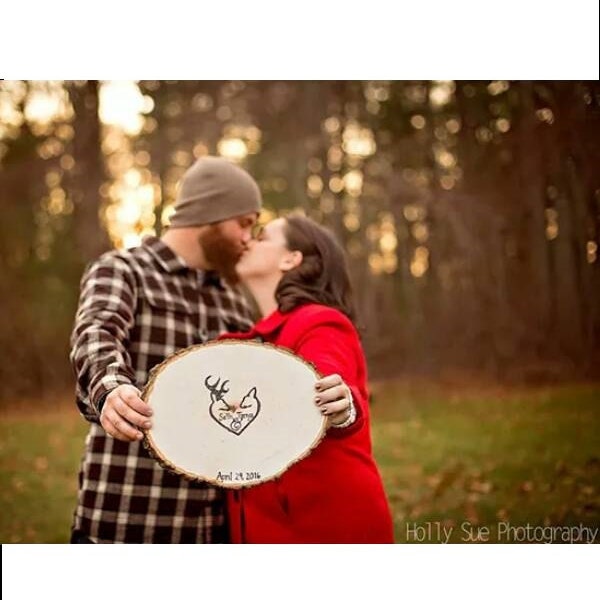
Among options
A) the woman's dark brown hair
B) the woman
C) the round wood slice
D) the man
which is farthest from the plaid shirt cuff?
the woman's dark brown hair

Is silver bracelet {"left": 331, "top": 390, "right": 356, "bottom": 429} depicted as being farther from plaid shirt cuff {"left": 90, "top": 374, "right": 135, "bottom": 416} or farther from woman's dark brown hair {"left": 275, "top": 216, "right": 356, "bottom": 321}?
plaid shirt cuff {"left": 90, "top": 374, "right": 135, "bottom": 416}

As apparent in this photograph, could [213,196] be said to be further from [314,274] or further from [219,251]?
[314,274]

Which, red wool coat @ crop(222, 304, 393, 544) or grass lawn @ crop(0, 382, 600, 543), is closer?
red wool coat @ crop(222, 304, 393, 544)

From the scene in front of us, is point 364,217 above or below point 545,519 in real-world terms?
above

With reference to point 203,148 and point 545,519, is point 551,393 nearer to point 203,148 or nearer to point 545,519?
point 545,519

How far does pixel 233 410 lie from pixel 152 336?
1.08ft

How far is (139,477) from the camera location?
95.2 inches

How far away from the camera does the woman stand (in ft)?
7.66

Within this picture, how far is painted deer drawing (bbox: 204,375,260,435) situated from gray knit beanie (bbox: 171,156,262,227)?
1.92ft

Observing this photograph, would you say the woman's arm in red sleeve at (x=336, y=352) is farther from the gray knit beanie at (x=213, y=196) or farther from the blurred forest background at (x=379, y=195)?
the blurred forest background at (x=379, y=195)

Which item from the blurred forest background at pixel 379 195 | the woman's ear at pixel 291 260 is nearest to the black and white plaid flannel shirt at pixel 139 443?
the woman's ear at pixel 291 260

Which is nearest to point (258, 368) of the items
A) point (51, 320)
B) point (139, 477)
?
point (139, 477)

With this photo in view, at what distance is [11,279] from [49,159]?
1.68ft
